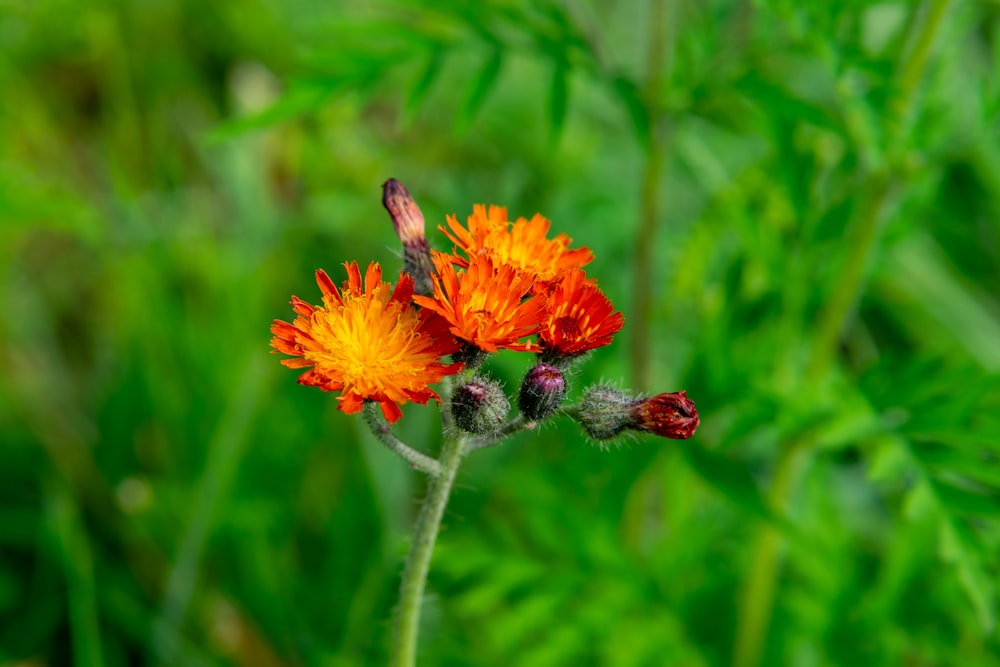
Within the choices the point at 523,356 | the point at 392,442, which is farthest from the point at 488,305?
the point at 523,356

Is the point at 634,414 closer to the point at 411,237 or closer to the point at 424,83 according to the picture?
the point at 411,237

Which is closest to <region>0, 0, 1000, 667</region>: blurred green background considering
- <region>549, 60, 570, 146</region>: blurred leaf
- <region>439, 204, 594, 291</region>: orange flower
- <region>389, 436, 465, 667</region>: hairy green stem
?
<region>549, 60, 570, 146</region>: blurred leaf

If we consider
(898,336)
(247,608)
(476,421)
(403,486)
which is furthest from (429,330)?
(898,336)

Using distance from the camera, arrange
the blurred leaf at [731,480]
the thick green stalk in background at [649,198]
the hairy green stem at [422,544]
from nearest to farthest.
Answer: the hairy green stem at [422,544], the blurred leaf at [731,480], the thick green stalk in background at [649,198]

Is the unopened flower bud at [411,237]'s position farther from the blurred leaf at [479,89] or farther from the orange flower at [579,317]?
the blurred leaf at [479,89]

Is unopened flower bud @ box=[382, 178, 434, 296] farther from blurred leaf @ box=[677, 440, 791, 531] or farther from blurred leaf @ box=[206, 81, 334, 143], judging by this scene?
blurred leaf @ box=[677, 440, 791, 531]

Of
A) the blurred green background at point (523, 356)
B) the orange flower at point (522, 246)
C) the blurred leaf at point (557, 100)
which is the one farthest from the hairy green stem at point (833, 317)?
the orange flower at point (522, 246)
